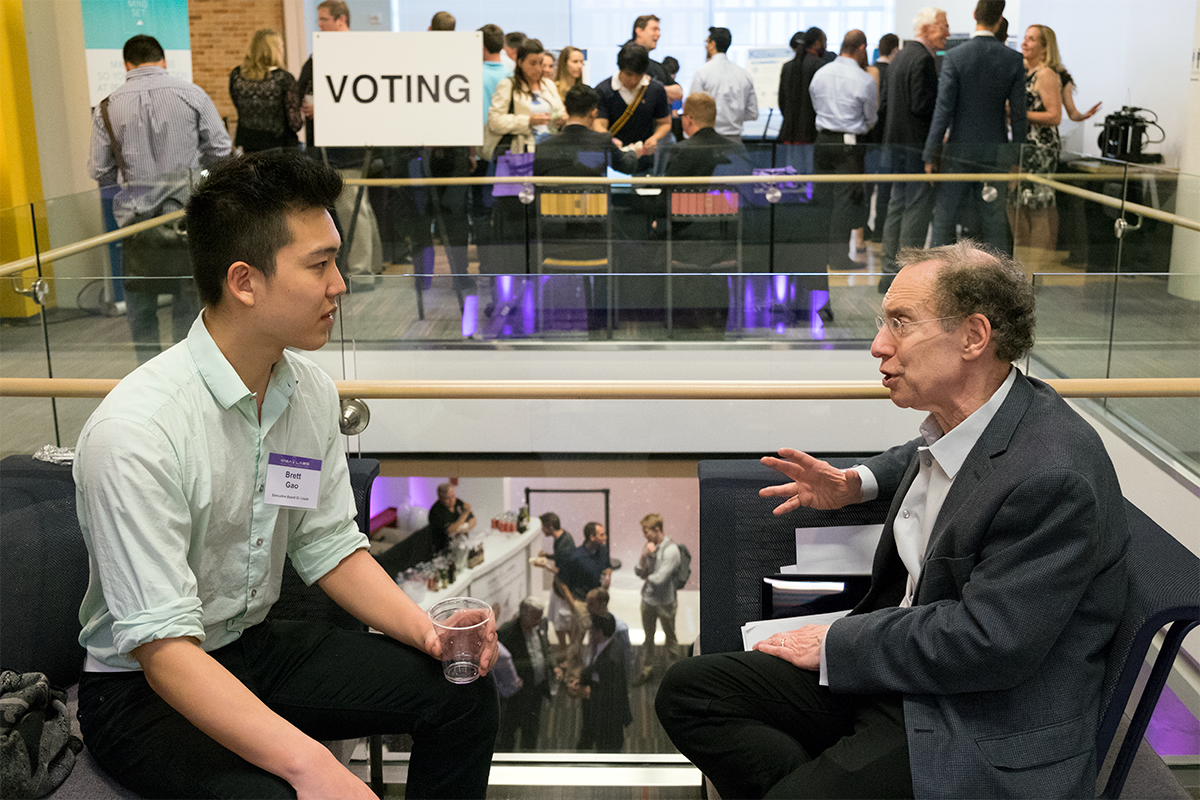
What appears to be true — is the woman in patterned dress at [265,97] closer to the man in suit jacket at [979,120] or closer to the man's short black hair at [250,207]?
the man in suit jacket at [979,120]

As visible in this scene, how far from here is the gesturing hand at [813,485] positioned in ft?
6.39

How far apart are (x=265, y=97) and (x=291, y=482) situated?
524 centimetres

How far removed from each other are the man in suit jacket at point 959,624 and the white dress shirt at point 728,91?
6204mm

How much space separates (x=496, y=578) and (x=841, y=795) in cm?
137

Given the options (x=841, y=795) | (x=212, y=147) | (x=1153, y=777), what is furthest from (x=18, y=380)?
(x=212, y=147)

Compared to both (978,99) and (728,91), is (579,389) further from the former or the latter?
(728,91)

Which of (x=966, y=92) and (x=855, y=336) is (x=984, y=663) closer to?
(x=855, y=336)

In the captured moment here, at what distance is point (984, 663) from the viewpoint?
1519 millimetres

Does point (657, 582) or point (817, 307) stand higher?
point (817, 307)

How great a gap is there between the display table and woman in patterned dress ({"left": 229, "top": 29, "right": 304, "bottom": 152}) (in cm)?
438

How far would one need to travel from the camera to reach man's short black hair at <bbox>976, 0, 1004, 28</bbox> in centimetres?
584

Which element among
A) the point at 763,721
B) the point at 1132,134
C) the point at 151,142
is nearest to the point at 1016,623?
the point at 763,721

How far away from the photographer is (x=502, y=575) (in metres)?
2.78

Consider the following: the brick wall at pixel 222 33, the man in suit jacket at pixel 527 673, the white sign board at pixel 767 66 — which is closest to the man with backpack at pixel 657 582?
the man in suit jacket at pixel 527 673
